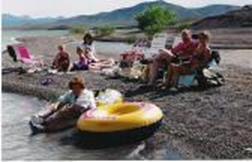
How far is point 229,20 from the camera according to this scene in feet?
179

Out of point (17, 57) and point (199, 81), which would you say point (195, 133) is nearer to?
point (199, 81)

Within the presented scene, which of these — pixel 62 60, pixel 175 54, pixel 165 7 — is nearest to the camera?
pixel 175 54

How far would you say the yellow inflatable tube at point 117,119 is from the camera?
7.85m

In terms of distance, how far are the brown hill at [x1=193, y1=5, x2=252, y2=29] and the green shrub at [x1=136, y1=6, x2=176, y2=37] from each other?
52.7 feet

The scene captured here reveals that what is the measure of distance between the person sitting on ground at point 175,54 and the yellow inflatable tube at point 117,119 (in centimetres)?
272

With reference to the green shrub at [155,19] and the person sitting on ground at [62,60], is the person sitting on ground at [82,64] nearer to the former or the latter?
the person sitting on ground at [62,60]

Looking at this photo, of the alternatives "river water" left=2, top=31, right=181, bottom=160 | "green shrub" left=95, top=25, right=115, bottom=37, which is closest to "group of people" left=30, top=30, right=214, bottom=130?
"river water" left=2, top=31, right=181, bottom=160

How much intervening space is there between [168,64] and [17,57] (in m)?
6.47

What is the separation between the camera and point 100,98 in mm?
9539

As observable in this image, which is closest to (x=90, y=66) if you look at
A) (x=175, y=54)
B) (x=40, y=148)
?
(x=175, y=54)

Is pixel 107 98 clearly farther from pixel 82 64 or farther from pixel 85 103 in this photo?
pixel 82 64

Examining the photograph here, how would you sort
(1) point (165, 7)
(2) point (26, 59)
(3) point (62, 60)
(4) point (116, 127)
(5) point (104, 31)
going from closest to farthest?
(4) point (116, 127), (3) point (62, 60), (2) point (26, 59), (1) point (165, 7), (5) point (104, 31)

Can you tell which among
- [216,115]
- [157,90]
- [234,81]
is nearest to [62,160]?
[216,115]

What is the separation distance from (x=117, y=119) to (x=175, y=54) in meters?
3.50
